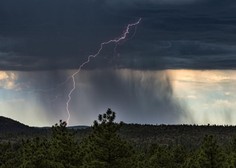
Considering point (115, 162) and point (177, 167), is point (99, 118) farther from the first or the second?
point (177, 167)

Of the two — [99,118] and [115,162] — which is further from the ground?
[99,118]

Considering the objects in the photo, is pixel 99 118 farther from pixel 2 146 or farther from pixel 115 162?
pixel 2 146

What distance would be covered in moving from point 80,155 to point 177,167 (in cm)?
2062

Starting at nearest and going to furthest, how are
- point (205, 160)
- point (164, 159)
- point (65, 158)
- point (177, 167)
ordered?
point (205, 160) → point (65, 158) → point (164, 159) → point (177, 167)

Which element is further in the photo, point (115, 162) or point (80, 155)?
point (80, 155)

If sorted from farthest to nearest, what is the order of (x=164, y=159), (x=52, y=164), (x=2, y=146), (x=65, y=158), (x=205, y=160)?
1. (x=2, y=146)
2. (x=164, y=159)
3. (x=65, y=158)
4. (x=52, y=164)
5. (x=205, y=160)

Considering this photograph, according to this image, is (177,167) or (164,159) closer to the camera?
(164,159)

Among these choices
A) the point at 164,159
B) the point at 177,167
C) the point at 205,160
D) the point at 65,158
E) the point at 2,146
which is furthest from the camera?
the point at 2,146

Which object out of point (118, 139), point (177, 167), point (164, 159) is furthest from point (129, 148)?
point (177, 167)

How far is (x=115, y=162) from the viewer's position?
39469mm

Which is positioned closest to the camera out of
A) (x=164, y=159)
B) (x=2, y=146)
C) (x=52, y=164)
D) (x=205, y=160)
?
(x=205, y=160)

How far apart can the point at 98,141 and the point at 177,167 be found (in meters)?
25.1

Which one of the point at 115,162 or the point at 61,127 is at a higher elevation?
the point at 61,127

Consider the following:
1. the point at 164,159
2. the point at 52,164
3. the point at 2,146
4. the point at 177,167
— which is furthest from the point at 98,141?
the point at 2,146
